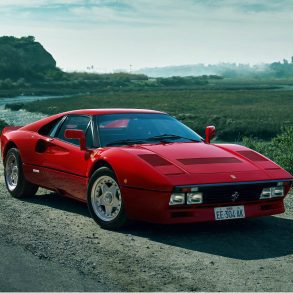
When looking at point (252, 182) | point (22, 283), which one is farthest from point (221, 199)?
point (22, 283)

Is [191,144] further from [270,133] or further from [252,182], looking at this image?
[270,133]

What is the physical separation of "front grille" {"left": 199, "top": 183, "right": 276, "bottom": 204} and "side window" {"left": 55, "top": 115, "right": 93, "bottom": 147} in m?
1.78

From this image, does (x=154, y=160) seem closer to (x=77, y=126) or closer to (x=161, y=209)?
(x=161, y=209)

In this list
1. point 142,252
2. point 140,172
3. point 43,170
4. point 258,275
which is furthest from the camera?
point 43,170

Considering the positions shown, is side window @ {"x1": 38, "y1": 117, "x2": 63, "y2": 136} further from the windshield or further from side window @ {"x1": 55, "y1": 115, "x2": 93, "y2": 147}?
the windshield

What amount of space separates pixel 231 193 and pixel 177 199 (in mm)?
595

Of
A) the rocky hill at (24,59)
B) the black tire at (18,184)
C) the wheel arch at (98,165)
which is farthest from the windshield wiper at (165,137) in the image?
the rocky hill at (24,59)

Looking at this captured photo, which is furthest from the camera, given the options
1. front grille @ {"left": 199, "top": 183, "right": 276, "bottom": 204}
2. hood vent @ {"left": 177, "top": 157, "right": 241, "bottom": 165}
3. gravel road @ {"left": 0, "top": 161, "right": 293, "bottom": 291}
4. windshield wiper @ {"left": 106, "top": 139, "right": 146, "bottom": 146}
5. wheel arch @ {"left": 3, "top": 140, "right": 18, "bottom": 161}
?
wheel arch @ {"left": 3, "top": 140, "right": 18, "bottom": 161}

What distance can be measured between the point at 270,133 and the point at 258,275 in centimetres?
2976

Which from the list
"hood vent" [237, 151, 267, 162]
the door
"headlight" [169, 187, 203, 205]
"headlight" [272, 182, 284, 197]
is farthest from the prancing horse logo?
the door

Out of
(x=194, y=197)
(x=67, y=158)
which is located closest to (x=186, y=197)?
(x=194, y=197)

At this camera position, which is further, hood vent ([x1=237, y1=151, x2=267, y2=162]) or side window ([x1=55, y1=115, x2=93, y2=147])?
side window ([x1=55, y1=115, x2=93, y2=147])

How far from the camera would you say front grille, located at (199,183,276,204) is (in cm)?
680

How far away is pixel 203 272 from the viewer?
559 cm
